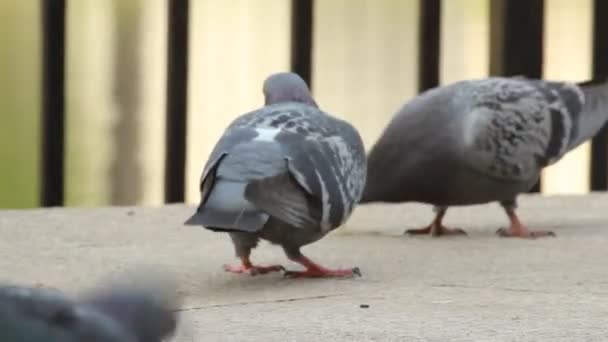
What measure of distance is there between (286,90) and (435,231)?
139cm

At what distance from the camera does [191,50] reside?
27.6ft

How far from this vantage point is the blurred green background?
8047 mm

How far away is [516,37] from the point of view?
8.89 metres

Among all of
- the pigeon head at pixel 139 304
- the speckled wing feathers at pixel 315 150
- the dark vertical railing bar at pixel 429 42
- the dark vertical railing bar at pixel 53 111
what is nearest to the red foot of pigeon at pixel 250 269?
the speckled wing feathers at pixel 315 150

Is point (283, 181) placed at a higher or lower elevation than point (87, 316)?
lower

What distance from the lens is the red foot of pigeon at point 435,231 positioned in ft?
19.7

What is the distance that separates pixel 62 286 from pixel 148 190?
13.1 ft

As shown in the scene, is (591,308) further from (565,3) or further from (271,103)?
A: (565,3)

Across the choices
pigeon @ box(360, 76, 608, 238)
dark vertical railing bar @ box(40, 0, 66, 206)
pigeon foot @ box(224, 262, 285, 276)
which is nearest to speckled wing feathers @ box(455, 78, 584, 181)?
pigeon @ box(360, 76, 608, 238)

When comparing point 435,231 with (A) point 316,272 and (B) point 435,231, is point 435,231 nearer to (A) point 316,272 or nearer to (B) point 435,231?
(B) point 435,231

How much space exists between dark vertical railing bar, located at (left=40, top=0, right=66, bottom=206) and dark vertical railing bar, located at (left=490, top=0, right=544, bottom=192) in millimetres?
2625

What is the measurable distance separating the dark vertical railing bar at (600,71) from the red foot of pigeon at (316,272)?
5069 millimetres

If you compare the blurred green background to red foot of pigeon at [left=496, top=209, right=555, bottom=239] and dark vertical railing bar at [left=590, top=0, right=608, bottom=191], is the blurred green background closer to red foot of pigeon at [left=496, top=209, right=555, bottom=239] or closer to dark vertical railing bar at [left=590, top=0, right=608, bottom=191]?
dark vertical railing bar at [left=590, top=0, right=608, bottom=191]

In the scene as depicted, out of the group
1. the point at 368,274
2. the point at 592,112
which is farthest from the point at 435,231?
the point at 368,274
